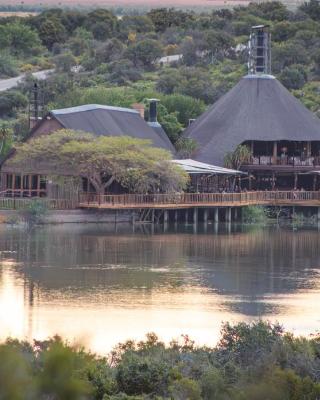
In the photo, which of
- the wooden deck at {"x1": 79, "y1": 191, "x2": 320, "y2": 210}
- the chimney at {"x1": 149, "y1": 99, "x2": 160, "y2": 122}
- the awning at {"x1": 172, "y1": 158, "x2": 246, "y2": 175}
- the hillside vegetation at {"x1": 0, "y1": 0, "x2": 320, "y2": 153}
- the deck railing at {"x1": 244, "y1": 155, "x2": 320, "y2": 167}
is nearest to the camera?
the wooden deck at {"x1": 79, "y1": 191, "x2": 320, "y2": 210}

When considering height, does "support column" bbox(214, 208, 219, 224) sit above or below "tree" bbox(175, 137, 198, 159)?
below

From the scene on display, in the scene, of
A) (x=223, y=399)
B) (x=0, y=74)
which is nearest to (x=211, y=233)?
(x=223, y=399)

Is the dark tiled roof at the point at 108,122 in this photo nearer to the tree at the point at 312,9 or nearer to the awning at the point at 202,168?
the awning at the point at 202,168

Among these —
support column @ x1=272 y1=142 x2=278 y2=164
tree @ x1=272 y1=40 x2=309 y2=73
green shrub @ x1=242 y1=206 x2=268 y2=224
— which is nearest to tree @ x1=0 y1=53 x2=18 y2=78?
tree @ x1=272 y1=40 x2=309 y2=73

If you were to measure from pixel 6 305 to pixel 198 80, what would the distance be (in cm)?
6425

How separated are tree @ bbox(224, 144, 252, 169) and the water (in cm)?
913

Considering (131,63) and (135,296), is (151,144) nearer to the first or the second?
(135,296)

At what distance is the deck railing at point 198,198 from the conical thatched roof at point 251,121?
4.41 meters

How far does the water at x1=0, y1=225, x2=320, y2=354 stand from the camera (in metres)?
33.1

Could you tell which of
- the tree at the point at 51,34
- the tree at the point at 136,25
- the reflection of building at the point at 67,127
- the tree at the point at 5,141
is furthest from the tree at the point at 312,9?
the tree at the point at 5,141

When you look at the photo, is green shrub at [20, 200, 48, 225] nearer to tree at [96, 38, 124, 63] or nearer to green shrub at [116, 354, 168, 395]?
green shrub at [116, 354, 168, 395]

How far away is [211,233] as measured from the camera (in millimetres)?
60969

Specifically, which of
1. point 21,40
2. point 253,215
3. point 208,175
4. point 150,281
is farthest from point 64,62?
point 150,281

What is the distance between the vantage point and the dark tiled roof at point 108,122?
6906 centimetres
